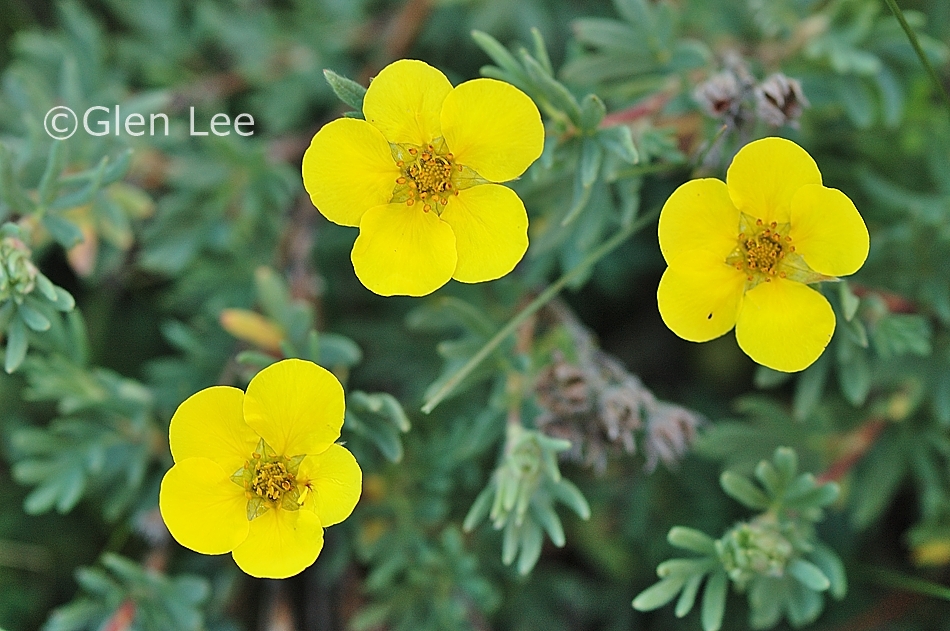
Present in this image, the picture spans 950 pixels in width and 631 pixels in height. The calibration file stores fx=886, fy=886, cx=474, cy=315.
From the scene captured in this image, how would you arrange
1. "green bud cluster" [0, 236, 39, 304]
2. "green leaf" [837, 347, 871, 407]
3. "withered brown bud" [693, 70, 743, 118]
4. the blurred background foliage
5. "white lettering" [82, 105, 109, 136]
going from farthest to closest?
"white lettering" [82, 105, 109, 136] → "green leaf" [837, 347, 871, 407] → the blurred background foliage → "withered brown bud" [693, 70, 743, 118] → "green bud cluster" [0, 236, 39, 304]

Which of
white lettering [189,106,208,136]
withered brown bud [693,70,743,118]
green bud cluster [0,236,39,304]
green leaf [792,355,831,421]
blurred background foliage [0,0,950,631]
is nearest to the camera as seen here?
green bud cluster [0,236,39,304]

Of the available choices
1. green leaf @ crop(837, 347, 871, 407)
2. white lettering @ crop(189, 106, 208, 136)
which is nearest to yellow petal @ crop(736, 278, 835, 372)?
green leaf @ crop(837, 347, 871, 407)

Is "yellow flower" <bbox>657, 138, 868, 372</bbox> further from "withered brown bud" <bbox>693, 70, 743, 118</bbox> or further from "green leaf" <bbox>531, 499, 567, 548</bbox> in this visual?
"green leaf" <bbox>531, 499, 567, 548</bbox>

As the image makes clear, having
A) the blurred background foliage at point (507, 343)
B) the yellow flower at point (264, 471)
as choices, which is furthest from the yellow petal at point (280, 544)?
the blurred background foliage at point (507, 343)

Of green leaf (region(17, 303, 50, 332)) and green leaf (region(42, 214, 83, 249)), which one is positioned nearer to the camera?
green leaf (region(17, 303, 50, 332))

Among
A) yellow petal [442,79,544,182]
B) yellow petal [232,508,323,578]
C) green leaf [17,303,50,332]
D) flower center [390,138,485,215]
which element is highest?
yellow petal [442,79,544,182]

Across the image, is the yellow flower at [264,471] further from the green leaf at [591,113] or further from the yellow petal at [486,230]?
the green leaf at [591,113]

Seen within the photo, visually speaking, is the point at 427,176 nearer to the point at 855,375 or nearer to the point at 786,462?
the point at 786,462
